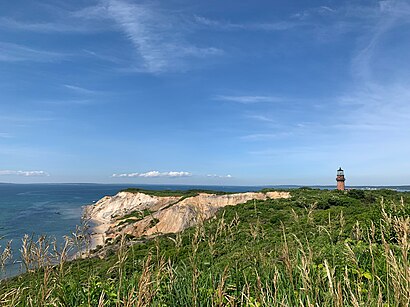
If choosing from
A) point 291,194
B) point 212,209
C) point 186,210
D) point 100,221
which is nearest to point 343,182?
point 291,194

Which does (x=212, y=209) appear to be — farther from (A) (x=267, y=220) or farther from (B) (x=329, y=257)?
(B) (x=329, y=257)

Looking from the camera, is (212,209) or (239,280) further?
(212,209)

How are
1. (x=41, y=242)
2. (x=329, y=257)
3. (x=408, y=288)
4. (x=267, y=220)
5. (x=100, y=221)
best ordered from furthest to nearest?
(x=100, y=221) → (x=267, y=220) → (x=329, y=257) → (x=41, y=242) → (x=408, y=288)

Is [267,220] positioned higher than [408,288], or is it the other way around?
[408,288]

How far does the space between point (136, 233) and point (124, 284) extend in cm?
3296

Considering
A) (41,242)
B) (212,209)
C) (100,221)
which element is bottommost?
(100,221)

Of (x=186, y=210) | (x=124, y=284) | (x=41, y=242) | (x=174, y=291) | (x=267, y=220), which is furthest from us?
(x=186, y=210)

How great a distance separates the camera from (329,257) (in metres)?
5.57

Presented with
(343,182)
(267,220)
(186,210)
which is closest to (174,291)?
(267,220)

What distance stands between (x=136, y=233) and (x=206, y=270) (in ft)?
107

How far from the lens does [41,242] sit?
3484mm

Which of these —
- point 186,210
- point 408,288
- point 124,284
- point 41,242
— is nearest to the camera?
point 408,288

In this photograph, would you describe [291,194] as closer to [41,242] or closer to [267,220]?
[267,220]

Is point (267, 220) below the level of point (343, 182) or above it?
below
